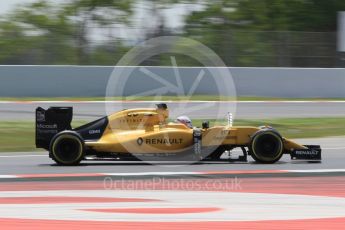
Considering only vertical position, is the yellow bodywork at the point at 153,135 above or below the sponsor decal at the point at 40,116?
below

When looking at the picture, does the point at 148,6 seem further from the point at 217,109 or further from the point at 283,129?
the point at 283,129

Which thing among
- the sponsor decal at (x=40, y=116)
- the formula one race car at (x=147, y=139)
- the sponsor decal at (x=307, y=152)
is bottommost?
the sponsor decal at (x=307, y=152)

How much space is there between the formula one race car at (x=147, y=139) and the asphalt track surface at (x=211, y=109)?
7957 millimetres

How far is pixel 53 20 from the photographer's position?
3055 centimetres

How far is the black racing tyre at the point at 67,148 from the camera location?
11297 mm

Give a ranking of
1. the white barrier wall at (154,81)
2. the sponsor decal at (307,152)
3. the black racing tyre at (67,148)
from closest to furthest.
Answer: the black racing tyre at (67,148) < the sponsor decal at (307,152) < the white barrier wall at (154,81)

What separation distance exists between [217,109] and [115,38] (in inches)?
247

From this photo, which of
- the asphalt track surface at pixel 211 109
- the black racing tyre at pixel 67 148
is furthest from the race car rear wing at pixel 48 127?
the asphalt track surface at pixel 211 109

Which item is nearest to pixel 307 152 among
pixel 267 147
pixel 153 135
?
pixel 267 147

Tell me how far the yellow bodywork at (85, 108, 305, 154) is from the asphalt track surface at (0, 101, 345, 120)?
8.11 m

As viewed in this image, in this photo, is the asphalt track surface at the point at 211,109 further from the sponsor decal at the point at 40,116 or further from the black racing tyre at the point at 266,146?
the black racing tyre at the point at 266,146

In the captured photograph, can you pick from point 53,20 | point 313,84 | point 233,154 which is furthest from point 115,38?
point 233,154

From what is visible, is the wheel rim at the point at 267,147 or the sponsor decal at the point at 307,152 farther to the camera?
the sponsor decal at the point at 307,152

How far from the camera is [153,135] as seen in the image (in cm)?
1134
